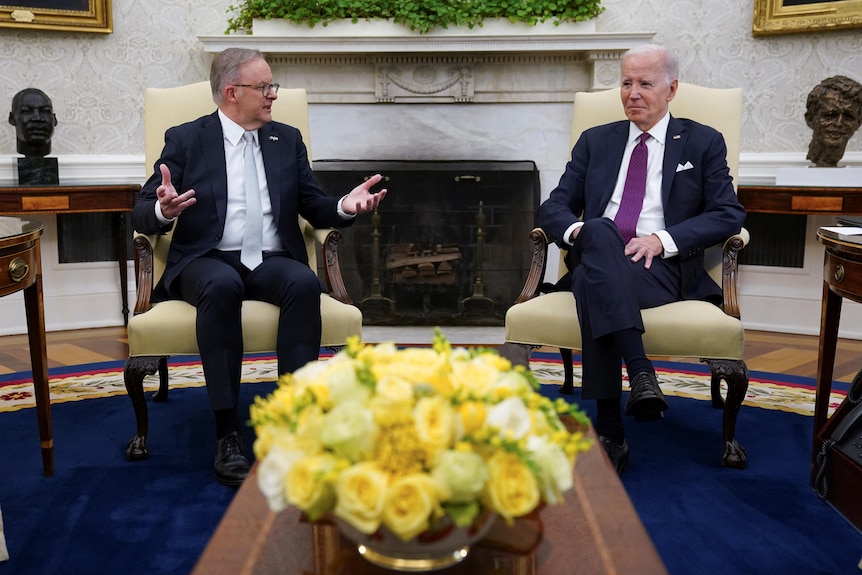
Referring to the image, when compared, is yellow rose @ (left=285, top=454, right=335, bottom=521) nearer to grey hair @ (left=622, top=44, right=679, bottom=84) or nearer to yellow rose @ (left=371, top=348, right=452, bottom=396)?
yellow rose @ (left=371, top=348, right=452, bottom=396)

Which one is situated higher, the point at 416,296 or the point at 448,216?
the point at 448,216

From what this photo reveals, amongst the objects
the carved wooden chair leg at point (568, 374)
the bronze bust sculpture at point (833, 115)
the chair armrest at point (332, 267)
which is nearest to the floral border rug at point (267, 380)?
the carved wooden chair leg at point (568, 374)

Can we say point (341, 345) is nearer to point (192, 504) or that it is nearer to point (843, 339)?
point (192, 504)

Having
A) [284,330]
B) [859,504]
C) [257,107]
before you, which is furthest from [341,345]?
[859,504]

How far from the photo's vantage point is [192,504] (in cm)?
232

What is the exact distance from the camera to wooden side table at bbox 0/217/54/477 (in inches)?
84.7

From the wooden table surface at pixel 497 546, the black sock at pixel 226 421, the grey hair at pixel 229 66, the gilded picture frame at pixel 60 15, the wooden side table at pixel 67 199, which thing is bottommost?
the black sock at pixel 226 421

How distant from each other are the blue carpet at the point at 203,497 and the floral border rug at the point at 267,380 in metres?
0.17

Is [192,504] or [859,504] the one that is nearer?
[859,504]

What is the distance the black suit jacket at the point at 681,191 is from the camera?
2.73 m

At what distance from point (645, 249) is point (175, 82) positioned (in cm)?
314

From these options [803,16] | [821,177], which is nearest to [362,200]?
[821,177]

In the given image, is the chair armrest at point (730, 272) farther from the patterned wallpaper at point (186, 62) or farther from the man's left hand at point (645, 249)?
the patterned wallpaper at point (186, 62)

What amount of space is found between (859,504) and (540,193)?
2.88m
